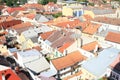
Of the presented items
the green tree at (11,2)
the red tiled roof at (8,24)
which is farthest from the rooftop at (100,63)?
the green tree at (11,2)

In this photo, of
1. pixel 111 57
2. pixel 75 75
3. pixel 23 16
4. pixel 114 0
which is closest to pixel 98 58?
pixel 111 57

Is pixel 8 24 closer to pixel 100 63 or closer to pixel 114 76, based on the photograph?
pixel 100 63

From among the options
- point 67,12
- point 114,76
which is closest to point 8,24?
point 67,12

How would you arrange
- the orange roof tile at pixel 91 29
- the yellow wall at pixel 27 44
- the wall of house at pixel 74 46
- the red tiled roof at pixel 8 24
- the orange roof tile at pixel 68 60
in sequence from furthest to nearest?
1. the red tiled roof at pixel 8 24
2. the orange roof tile at pixel 91 29
3. the yellow wall at pixel 27 44
4. the wall of house at pixel 74 46
5. the orange roof tile at pixel 68 60

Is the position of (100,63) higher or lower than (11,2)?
higher

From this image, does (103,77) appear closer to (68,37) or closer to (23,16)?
(68,37)

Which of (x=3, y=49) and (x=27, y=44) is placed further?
(x=27, y=44)

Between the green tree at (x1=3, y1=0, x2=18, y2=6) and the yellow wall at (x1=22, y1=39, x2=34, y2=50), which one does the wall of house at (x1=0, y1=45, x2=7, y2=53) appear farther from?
the green tree at (x1=3, y1=0, x2=18, y2=6)

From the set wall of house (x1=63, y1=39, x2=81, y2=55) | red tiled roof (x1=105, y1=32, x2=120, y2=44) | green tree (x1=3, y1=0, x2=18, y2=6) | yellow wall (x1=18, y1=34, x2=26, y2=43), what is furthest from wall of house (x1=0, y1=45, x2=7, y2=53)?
green tree (x1=3, y1=0, x2=18, y2=6)

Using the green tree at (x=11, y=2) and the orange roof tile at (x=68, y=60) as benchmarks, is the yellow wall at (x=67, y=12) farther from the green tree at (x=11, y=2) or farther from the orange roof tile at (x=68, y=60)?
the orange roof tile at (x=68, y=60)
